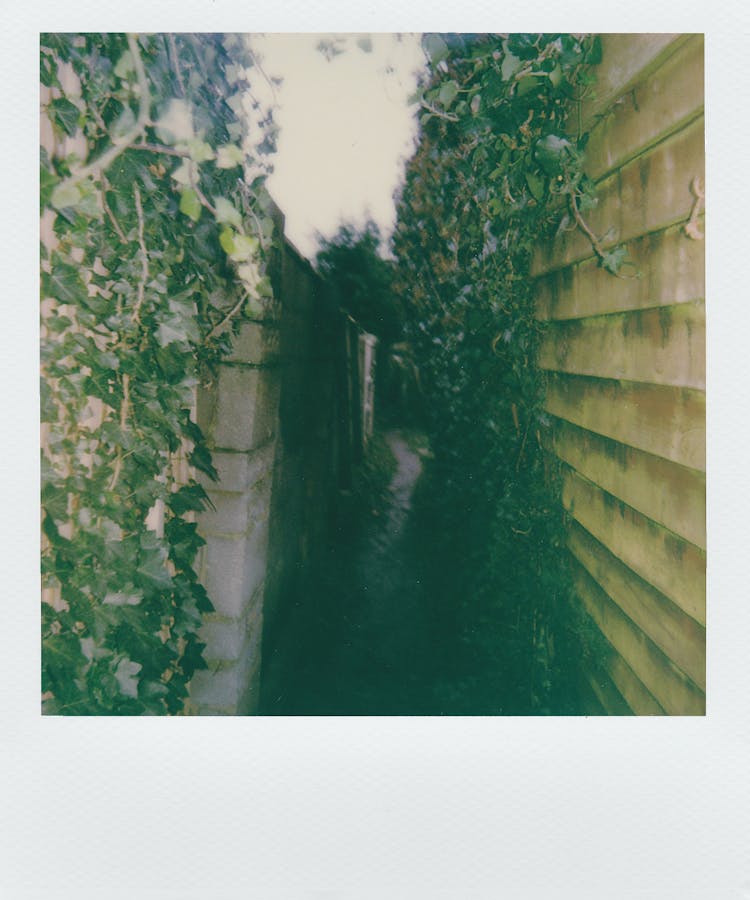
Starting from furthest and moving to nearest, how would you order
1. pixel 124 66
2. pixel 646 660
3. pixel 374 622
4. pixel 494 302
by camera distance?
pixel 494 302 < pixel 374 622 < pixel 646 660 < pixel 124 66

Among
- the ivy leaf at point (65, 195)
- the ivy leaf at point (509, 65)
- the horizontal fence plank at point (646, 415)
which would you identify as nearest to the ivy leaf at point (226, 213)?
the ivy leaf at point (65, 195)

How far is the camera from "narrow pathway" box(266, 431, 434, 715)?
5.60ft

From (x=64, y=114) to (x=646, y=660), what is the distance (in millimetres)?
1521

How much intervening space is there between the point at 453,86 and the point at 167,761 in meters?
1.55

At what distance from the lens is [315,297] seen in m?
1.66

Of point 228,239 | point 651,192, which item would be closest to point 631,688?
point 651,192

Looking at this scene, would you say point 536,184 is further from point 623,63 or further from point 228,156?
point 228,156

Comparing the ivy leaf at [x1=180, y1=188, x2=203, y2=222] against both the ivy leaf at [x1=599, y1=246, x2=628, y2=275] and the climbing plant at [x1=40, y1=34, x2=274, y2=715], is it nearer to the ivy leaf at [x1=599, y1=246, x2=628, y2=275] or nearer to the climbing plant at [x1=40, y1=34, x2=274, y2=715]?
the climbing plant at [x1=40, y1=34, x2=274, y2=715]

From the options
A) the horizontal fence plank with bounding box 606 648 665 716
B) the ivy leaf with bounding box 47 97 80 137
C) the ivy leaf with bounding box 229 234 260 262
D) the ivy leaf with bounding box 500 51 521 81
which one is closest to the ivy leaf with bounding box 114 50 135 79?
the ivy leaf with bounding box 47 97 80 137

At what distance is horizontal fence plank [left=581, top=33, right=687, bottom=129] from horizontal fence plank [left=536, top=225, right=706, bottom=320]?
0.31 metres

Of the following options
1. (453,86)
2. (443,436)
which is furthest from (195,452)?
(453,86)

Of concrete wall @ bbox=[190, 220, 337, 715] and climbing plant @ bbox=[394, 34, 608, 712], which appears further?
concrete wall @ bbox=[190, 220, 337, 715]

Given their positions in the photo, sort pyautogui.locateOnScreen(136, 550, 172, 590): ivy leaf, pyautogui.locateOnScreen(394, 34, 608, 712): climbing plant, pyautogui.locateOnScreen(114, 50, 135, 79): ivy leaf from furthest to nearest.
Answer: pyautogui.locateOnScreen(394, 34, 608, 712): climbing plant
pyautogui.locateOnScreen(136, 550, 172, 590): ivy leaf
pyautogui.locateOnScreen(114, 50, 135, 79): ivy leaf

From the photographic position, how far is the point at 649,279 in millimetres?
1266
